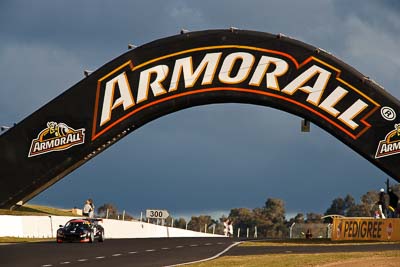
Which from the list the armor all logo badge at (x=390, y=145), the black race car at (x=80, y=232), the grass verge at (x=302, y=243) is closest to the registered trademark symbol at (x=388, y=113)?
the armor all logo badge at (x=390, y=145)

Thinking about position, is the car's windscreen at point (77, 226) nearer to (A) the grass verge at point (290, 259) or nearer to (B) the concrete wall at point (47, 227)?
(B) the concrete wall at point (47, 227)

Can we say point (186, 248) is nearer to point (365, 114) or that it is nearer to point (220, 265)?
point (220, 265)

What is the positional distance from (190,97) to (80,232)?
1497 cm

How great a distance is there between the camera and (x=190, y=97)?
164ft

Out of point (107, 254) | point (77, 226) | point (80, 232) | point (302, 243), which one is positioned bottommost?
point (107, 254)

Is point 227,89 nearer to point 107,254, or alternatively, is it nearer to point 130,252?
point 130,252

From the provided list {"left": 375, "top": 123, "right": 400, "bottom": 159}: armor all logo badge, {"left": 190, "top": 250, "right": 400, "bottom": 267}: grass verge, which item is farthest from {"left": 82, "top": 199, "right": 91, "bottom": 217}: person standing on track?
{"left": 190, "top": 250, "right": 400, "bottom": 267}: grass verge

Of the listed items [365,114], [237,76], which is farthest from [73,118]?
[365,114]

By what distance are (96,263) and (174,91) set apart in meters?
25.2

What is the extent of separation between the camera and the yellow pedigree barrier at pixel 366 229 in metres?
39.1

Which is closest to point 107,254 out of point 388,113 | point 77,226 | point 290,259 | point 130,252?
point 130,252

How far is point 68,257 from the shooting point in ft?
91.7

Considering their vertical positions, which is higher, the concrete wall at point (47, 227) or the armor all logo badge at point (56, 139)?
the armor all logo badge at point (56, 139)

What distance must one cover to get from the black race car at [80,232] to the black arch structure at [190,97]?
12.5 m
